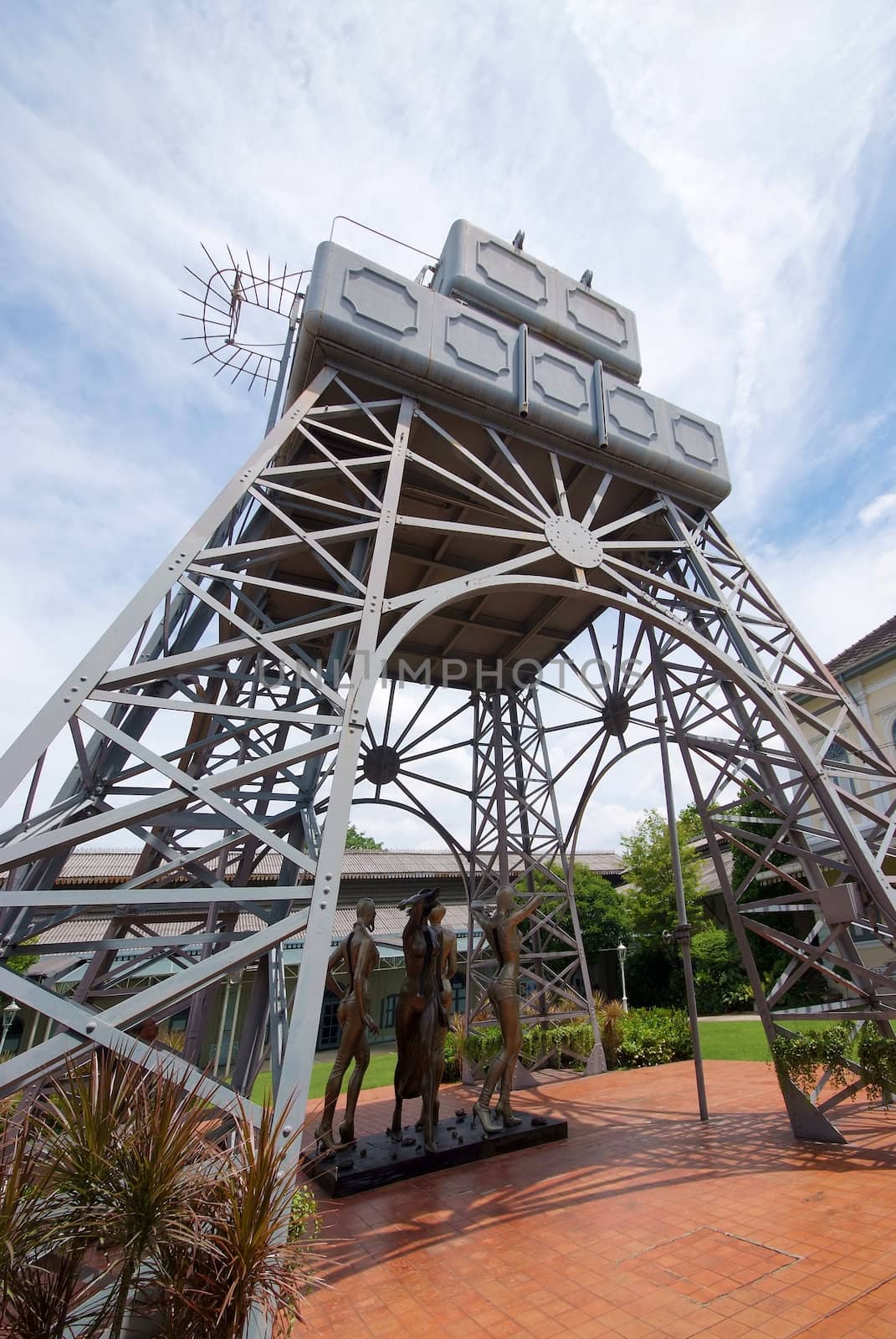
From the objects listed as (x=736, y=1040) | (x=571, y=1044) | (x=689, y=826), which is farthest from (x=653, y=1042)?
(x=689, y=826)

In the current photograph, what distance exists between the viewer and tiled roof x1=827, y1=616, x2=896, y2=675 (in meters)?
18.3

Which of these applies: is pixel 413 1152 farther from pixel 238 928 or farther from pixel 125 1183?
pixel 238 928

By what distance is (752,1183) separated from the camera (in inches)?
222

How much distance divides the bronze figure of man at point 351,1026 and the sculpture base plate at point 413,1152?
0.27m

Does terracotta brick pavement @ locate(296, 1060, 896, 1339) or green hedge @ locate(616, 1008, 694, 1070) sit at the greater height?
green hedge @ locate(616, 1008, 694, 1070)

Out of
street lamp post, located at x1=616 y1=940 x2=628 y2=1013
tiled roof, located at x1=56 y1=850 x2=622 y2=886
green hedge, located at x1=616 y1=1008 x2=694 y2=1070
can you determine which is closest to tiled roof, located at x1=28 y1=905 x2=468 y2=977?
tiled roof, located at x1=56 y1=850 x2=622 y2=886

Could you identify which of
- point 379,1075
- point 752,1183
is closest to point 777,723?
point 752,1183

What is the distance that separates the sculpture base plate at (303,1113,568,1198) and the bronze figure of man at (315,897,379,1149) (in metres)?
0.27

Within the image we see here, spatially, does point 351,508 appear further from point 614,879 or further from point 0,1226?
point 614,879

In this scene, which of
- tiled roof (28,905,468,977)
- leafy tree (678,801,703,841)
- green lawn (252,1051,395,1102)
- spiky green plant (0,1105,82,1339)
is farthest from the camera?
leafy tree (678,801,703,841)

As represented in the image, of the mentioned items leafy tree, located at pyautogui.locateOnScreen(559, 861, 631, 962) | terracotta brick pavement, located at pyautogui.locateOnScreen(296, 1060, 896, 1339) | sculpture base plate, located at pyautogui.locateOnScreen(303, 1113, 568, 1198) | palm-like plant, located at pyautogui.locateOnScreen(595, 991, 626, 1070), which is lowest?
terracotta brick pavement, located at pyautogui.locateOnScreen(296, 1060, 896, 1339)

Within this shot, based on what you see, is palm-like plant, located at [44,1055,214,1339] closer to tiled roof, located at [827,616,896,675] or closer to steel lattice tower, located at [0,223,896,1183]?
steel lattice tower, located at [0,223,896,1183]

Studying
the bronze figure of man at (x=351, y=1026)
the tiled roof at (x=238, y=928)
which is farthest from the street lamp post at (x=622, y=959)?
the bronze figure of man at (x=351, y=1026)

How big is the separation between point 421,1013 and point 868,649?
18704mm
